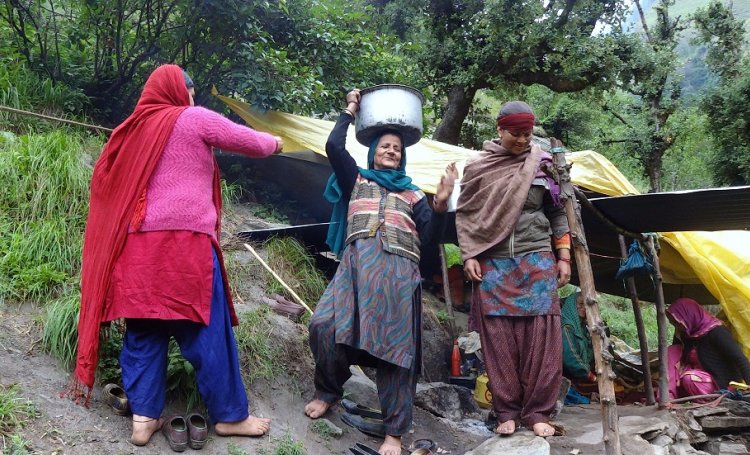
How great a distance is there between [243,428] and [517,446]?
131 centimetres

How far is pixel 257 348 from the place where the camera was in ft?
11.6

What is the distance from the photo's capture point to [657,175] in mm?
12797

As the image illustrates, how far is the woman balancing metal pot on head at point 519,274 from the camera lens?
10.1 feet

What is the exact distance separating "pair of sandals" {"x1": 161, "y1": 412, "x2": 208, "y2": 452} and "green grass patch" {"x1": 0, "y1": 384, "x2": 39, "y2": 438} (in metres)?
0.54

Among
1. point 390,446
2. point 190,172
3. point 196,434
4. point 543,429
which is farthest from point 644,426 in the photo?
point 190,172

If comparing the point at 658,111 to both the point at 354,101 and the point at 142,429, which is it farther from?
the point at 142,429

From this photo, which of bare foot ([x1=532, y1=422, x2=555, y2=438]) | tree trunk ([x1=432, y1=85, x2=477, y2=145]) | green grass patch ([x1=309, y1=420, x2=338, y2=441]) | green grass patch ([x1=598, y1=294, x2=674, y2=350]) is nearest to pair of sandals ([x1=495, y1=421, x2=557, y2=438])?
bare foot ([x1=532, y1=422, x2=555, y2=438])

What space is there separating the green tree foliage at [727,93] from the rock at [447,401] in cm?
856

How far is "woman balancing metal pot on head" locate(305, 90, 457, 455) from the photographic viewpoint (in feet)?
10.0

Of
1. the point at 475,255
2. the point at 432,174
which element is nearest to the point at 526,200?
the point at 475,255

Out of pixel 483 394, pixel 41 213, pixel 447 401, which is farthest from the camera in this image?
pixel 483 394

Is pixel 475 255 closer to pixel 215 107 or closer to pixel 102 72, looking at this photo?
pixel 215 107

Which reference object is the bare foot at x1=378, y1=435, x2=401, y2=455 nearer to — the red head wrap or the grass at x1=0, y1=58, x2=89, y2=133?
the red head wrap

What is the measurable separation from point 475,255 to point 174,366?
1642mm
